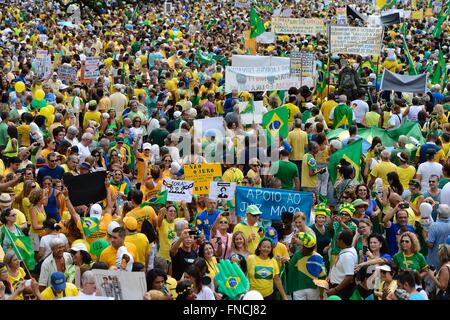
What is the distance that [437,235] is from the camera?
10.8 m

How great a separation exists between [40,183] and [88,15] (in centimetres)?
2435

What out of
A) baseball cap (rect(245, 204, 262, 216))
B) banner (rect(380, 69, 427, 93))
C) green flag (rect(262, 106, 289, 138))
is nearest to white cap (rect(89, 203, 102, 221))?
baseball cap (rect(245, 204, 262, 216))

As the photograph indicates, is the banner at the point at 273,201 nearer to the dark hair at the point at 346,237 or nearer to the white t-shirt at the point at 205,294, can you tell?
the dark hair at the point at 346,237

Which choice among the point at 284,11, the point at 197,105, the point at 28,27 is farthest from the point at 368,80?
the point at 284,11

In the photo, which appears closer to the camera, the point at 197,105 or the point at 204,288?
the point at 204,288

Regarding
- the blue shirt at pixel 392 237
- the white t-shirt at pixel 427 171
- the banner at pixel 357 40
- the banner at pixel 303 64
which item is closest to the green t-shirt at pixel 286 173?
the white t-shirt at pixel 427 171

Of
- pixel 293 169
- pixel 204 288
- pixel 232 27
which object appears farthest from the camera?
pixel 232 27

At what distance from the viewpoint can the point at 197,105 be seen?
62.4ft

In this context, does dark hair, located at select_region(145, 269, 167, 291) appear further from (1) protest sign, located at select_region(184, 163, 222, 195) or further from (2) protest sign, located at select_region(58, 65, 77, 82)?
(2) protest sign, located at select_region(58, 65, 77, 82)

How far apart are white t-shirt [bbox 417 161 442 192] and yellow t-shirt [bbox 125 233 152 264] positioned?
4156 millimetres

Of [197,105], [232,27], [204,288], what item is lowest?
[232,27]

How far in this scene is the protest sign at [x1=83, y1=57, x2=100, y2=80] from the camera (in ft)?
62.5

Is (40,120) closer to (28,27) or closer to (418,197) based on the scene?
(418,197)

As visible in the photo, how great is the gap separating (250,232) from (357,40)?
10.9 metres
